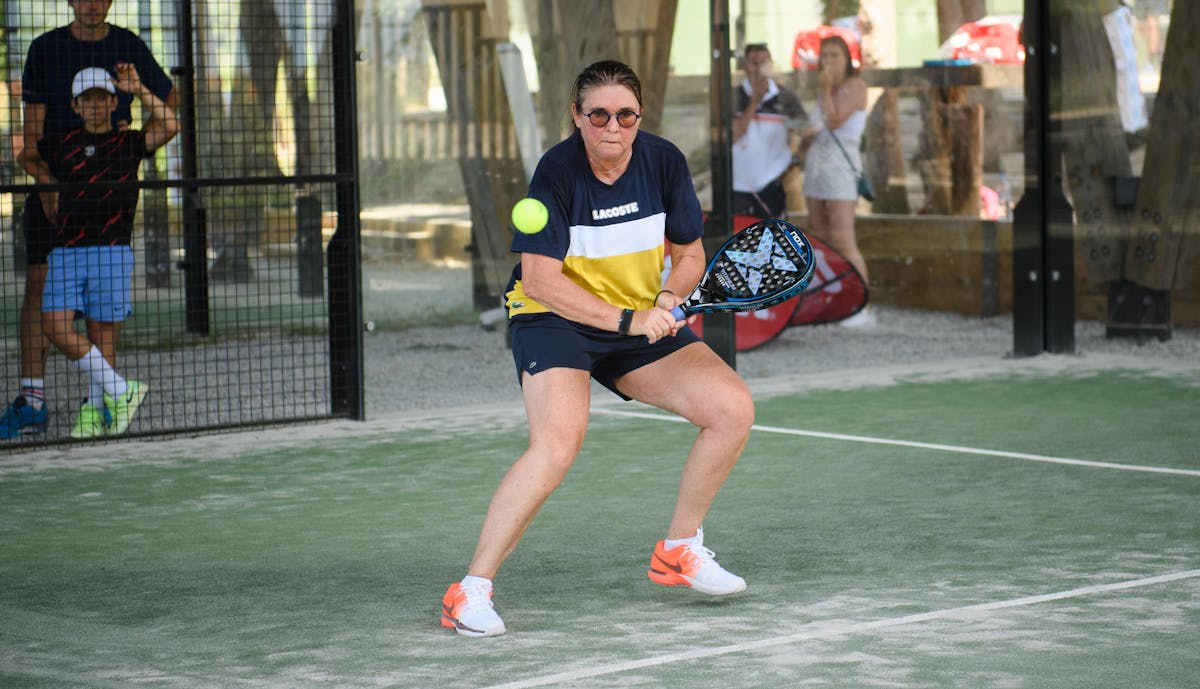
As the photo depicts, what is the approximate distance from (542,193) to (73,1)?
13.1 ft

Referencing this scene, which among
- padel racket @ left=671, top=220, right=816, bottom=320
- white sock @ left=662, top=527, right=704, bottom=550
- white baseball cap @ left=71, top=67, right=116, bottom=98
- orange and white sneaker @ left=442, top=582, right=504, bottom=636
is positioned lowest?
orange and white sneaker @ left=442, top=582, right=504, bottom=636

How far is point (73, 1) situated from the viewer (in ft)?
27.3

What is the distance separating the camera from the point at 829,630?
4969mm

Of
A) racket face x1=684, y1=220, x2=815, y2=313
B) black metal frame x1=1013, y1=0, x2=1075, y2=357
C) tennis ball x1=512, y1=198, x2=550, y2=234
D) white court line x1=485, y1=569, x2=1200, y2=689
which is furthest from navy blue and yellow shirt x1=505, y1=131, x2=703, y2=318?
black metal frame x1=1013, y1=0, x2=1075, y2=357

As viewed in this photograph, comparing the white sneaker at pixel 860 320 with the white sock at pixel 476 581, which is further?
the white sneaker at pixel 860 320

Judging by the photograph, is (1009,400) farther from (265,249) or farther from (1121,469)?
(265,249)

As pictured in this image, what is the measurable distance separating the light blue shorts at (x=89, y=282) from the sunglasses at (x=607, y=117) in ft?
13.1

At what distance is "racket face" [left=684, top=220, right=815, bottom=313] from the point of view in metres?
5.36

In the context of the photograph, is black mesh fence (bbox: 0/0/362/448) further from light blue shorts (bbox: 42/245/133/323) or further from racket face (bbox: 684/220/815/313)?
racket face (bbox: 684/220/815/313)

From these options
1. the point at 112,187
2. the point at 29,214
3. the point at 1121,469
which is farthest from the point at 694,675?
the point at 29,214

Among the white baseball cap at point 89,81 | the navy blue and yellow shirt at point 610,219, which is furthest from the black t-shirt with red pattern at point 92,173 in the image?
the navy blue and yellow shirt at point 610,219

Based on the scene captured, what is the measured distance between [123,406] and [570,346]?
3.84 m

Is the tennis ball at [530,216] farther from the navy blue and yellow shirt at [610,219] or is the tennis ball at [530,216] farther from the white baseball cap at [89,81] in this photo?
the white baseball cap at [89,81]

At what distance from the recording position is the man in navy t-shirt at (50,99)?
A: 8.34 m
